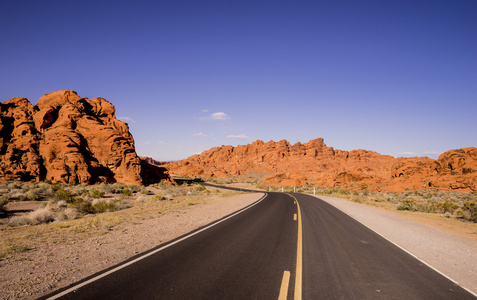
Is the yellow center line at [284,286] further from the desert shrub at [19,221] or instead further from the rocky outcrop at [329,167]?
the rocky outcrop at [329,167]

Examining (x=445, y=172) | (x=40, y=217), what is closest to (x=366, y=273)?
(x=40, y=217)

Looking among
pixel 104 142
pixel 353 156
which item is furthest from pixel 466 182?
pixel 353 156

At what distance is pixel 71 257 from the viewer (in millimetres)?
6094

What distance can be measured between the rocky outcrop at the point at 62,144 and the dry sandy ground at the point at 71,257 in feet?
82.8

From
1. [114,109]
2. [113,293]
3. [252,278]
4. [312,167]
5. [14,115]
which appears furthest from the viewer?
[312,167]

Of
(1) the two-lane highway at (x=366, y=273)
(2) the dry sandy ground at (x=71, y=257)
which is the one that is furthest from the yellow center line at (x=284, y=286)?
(2) the dry sandy ground at (x=71, y=257)

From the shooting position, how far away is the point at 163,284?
4426mm

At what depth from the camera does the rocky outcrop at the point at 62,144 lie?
91.5 ft

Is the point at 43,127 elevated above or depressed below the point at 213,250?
above

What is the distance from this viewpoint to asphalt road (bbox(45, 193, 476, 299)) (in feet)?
13.8

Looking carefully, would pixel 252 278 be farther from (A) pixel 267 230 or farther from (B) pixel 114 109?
(B) pixel 114 109

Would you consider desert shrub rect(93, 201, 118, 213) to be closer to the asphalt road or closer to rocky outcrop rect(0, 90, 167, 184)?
the asphalt road

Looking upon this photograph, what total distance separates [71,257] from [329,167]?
11882 cm

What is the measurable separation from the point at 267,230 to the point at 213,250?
3452 millimetres
